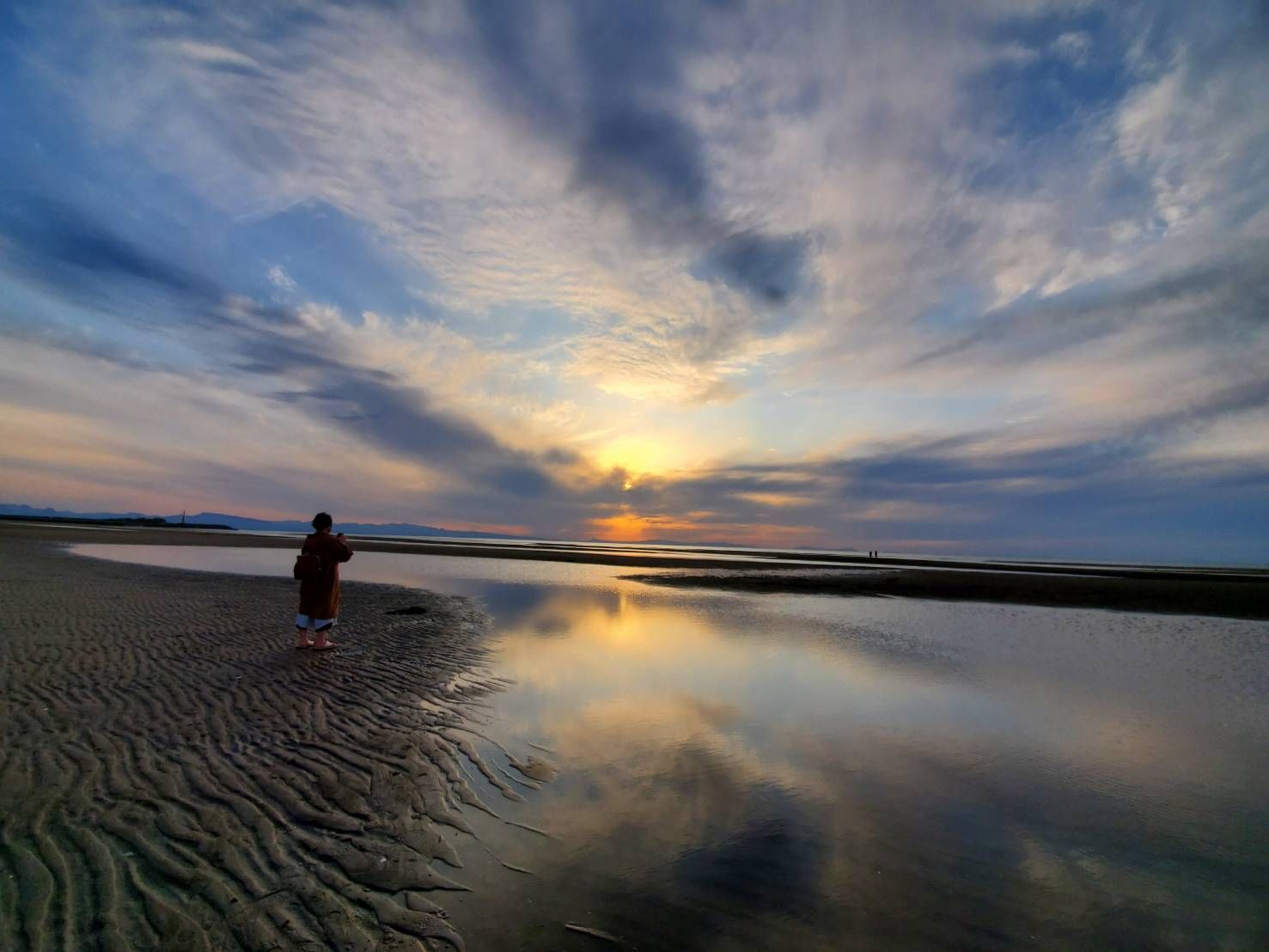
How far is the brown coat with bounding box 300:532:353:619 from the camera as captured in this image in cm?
1274

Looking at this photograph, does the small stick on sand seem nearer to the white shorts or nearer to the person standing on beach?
the person standing on beach

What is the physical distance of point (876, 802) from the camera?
6363mm

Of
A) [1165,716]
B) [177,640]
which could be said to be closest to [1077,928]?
[1165,716]

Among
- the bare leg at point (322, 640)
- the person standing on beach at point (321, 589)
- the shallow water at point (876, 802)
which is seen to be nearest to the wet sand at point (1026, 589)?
the shallow water at point (876, 802)


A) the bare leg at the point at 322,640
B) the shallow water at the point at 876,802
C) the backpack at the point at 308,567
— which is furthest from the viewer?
the bare leg at the point at 322,640

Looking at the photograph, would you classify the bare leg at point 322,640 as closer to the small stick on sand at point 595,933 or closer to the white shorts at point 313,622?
the white shorts at point 313,622

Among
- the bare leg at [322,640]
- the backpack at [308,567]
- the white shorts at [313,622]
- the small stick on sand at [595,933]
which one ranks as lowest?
the small stick on sand at [595,933]

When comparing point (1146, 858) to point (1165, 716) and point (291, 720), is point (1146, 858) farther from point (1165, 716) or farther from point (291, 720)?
point (291, 720)

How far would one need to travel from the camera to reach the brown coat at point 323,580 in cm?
1274

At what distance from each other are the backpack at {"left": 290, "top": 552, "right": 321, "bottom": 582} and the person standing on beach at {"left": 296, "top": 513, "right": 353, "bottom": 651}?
0.20 ft

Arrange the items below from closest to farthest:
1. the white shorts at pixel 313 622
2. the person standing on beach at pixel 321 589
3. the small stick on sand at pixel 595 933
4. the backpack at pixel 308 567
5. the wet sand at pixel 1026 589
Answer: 1. the small stick on sand at pixel 595 933
2. the backpack at pixel 308 567
3. the person standing on beach at pixel 321 589
4. the white shorts at pixel 313 622
5. the wet sand at pixel 1026 589

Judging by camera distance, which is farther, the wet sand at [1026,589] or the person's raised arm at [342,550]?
the wet sand at [1026,589]

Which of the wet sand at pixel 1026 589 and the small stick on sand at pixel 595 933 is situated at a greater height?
the wet sand at pixel 1026 589

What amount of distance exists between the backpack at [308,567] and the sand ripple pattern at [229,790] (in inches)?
68.3
